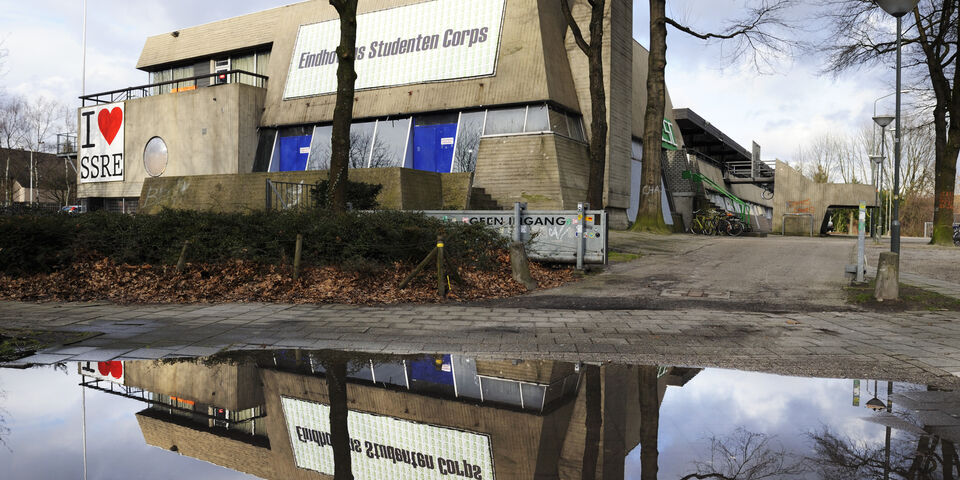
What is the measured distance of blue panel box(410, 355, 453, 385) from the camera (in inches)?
211

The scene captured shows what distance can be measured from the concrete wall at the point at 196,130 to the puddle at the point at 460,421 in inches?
885

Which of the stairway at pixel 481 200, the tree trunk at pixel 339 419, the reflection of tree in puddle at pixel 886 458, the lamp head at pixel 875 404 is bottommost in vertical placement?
the tree trunk at pixel 339 419

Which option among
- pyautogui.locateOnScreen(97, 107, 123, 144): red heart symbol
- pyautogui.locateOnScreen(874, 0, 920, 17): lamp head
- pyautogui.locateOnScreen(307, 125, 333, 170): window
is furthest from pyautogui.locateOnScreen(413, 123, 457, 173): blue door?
pyautogui.locateOnScreen(97, 107, 123, 144): red heart symbol

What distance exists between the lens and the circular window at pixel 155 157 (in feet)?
93.7

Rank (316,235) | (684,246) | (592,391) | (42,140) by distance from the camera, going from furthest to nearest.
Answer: (42,140)
(684,246)
(316,235)
(592,391)

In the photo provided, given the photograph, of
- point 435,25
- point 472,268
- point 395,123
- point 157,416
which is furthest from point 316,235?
point 435,25

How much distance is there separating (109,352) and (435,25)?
20068 millimetres

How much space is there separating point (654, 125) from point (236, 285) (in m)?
16.7

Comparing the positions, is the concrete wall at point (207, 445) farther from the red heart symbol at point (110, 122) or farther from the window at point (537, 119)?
the red heart symbol at point (110, 122)

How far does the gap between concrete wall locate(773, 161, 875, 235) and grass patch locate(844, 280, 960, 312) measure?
23.6 meters

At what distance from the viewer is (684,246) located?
61.3 feet

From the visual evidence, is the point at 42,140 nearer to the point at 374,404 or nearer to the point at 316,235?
the point at 316,235

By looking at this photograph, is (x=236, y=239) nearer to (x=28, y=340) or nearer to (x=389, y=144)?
(x=28, y=340)

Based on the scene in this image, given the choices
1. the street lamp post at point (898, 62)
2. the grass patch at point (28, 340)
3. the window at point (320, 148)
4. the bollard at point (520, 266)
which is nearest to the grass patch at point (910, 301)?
the street lamp post at point (898, 62)
